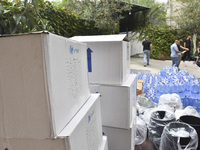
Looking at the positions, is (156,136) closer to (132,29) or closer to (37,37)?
(37,37)

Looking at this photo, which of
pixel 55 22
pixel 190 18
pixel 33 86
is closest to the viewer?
pixel 33 86

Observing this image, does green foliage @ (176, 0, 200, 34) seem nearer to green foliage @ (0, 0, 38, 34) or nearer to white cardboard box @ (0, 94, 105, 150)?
green foliage @ (0, 0, 38, 34)

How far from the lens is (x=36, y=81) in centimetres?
53

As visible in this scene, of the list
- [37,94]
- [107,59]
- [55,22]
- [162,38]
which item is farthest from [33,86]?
[162,38]

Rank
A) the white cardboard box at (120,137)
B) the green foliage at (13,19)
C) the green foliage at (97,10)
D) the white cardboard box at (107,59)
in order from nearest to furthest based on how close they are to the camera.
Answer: the green foliage at (13,19) < the white cardboard box at (107,59) < the white cardboard box at (120,137) < the green foliage at (97,10)

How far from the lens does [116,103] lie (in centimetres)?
124

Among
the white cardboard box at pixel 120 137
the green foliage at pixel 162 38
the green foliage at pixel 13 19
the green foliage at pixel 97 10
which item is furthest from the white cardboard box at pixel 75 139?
the green foliage at pixel 162 38

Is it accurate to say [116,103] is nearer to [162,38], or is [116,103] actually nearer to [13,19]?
[13,19]

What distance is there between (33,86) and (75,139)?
0.27 m

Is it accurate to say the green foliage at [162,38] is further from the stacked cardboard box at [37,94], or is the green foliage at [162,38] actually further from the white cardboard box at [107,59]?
the stacked cardboard box at [37,94]

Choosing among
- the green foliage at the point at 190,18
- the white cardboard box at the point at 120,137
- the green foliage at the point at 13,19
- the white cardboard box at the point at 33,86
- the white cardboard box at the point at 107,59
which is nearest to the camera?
the white cardboard box at the point at 33,86

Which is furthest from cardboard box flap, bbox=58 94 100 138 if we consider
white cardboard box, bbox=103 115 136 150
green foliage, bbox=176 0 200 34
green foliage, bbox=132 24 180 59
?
green foliage, bbox=176 0 200 34

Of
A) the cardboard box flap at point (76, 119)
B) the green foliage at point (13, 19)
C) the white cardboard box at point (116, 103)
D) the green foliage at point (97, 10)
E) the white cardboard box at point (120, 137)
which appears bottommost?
the white cardboard box at point (120, 137)

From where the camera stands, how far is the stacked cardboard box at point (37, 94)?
0.52 m
